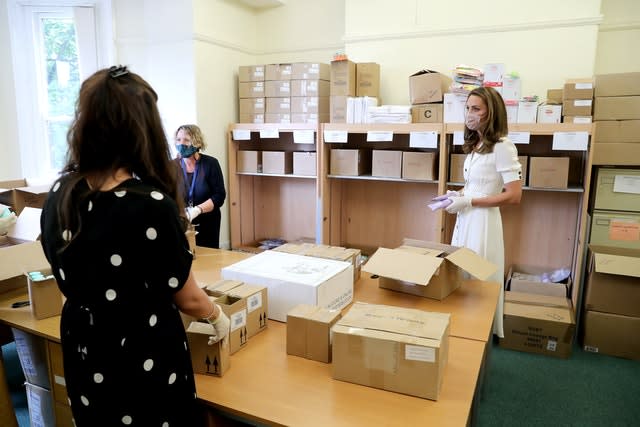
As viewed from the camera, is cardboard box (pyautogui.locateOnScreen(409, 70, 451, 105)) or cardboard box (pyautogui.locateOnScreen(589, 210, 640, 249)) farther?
cardboard box (pyautogui.locateOnScreen(409, 70, 451, 105))

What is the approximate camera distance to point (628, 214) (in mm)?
3045

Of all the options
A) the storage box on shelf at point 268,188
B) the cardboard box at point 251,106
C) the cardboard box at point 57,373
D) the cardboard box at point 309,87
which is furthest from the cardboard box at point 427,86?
the cardboard box at point 57,373

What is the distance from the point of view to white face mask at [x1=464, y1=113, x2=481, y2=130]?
235 cm

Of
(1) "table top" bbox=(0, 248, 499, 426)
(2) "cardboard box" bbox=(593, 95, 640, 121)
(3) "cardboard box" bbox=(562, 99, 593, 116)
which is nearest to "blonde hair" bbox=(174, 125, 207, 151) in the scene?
(1) "table top" bbox=(0, 248, 499, 426)

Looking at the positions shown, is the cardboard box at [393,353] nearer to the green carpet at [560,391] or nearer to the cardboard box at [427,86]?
the green carpet at [560,391]

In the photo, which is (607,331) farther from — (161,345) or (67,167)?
(67,167)

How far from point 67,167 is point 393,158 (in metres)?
2.72

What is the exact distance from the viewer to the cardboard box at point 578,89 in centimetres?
292

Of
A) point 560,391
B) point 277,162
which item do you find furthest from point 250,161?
point 560,391

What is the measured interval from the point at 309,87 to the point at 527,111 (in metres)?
1.66

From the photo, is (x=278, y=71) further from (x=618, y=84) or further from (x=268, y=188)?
(x=618, y=84)

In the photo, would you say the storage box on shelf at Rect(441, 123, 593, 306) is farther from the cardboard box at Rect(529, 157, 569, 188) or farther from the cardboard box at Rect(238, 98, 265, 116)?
the cardboard box at Rect(238, 98, 265, 116)

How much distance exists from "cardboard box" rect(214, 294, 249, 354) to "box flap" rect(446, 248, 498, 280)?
86cm

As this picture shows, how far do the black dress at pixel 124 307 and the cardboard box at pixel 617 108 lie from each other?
2932 millimetres
